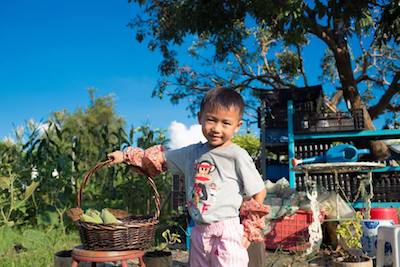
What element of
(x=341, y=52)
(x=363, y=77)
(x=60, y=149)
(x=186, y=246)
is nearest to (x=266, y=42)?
(x=363, y=77)

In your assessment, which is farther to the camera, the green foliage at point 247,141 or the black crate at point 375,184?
the green foliage at point 247,141

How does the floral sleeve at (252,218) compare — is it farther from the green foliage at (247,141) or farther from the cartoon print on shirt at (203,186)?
the green foliage at (247,141)

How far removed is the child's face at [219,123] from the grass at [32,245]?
79.8 inches

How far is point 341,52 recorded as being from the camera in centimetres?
771

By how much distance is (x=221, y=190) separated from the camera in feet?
6.57

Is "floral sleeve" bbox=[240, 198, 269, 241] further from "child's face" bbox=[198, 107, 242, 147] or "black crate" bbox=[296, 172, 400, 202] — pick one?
"black crate" bbox=[296, 172, 400, 202]

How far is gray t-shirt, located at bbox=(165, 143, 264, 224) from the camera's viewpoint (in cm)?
198

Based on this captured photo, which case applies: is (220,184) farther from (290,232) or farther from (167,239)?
(290,232)

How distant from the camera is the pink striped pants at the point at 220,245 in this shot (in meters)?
1.93

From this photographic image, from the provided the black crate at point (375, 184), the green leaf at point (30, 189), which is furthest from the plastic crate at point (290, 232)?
the green leaf at point (30, 189)

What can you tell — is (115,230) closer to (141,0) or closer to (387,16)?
(387,16)

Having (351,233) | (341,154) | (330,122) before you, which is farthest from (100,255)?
(330,122)

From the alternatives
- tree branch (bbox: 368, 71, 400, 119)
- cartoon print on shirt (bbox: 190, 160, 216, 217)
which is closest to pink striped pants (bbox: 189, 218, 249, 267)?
cartoon print on shirt (bbox: 190, 160, 216, 217)

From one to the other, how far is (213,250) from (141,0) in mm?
6405
